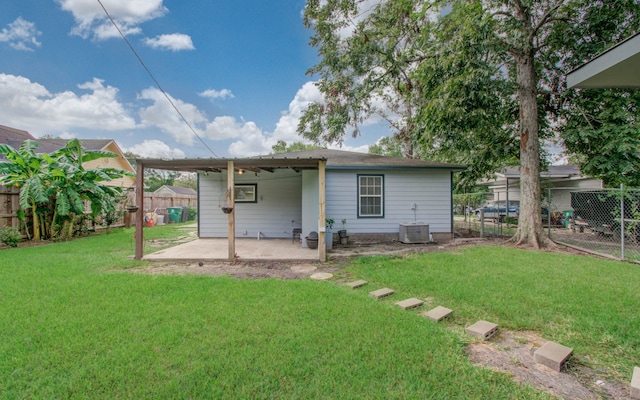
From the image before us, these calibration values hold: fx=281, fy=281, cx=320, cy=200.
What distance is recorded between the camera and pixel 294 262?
249 inches

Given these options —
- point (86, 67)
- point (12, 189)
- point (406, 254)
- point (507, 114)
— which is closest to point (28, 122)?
point (86, 67)

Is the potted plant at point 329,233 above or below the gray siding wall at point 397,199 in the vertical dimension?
below

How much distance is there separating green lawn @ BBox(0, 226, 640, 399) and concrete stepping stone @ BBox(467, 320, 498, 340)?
15 cm

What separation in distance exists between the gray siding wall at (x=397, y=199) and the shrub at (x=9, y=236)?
8948mm

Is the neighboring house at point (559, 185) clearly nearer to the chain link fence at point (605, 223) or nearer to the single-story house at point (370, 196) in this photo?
the chain link fence at point (605, 223)

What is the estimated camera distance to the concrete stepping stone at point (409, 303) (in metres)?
3.53

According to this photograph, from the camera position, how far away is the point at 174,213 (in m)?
17.0

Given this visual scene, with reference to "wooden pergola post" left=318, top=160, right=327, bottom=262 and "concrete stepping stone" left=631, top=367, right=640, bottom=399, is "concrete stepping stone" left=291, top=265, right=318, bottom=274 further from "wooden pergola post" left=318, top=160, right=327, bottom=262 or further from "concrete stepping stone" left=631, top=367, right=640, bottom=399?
"concrete stepping stone" left=631, top=367, right=640, bottom=399

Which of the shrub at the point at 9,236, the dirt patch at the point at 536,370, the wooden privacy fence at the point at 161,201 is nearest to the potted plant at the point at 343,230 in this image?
the dirt patch at the point at 536,370

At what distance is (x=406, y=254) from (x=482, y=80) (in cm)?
499

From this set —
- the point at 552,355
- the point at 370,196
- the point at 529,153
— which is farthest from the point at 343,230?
the point at 552,355

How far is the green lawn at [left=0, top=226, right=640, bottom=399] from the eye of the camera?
2.07 metres

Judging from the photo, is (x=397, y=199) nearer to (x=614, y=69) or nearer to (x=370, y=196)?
(x=370, y=196)

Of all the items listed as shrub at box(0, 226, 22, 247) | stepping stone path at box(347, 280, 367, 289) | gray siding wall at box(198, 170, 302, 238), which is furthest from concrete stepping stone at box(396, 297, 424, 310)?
shrub at box(0, 226, 22, 247)
